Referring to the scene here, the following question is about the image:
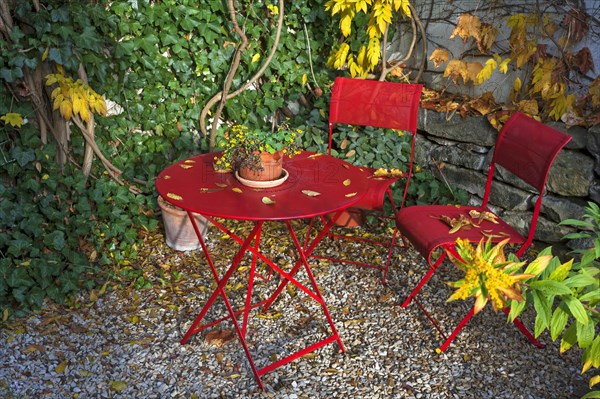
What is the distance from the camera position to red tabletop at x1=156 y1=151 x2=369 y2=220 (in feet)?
7.98

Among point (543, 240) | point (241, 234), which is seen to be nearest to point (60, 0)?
point (241, 234)

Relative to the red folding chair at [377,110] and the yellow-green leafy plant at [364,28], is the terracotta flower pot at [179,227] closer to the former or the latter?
the red folding chair at [377,110]

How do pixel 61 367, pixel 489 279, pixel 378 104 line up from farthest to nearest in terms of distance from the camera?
pixel 378 104 → pixel 61 367 → pixel 489 279

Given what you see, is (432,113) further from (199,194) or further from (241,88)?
(199,194)

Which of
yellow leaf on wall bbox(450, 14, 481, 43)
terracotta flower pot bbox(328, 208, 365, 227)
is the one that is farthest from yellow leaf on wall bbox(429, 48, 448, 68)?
terracotta flower pot bbox(328, 208, 365, 227)

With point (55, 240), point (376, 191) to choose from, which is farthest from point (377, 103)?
point (55, 240)

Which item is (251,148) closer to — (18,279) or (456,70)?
(18,279)

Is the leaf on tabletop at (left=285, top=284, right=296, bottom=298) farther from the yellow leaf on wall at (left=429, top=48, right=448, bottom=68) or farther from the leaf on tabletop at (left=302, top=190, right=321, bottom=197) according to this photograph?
the yellow leaf on wall at (left=429, top=48, right=448, bottom=68)

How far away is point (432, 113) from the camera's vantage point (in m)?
4.47

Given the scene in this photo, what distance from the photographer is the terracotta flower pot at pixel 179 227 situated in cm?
380

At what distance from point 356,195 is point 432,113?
2.10 meters

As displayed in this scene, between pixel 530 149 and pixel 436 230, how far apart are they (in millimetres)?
627

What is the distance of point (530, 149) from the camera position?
2.87m

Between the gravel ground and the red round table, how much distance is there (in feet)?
0.42
